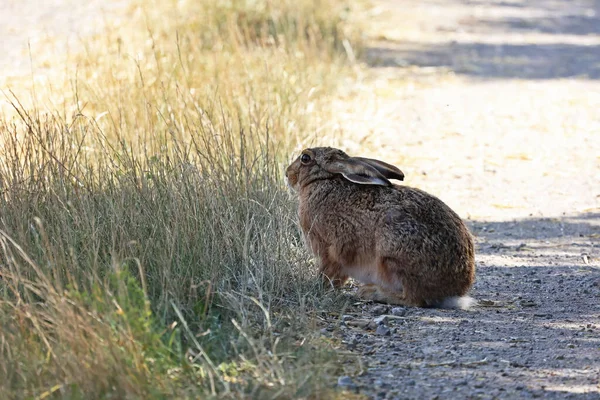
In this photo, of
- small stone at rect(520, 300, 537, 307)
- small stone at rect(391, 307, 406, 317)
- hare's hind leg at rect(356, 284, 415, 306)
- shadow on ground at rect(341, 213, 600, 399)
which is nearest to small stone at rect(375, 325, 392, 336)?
shadow on ground at rect(341, 213, 600, 399)

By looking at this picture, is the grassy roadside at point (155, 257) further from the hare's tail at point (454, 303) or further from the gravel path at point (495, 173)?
the hare's tail at point (454, 303)

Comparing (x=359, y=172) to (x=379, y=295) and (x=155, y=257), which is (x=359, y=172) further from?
(x=155, y=257)

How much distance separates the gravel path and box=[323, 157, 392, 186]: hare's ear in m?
0.66

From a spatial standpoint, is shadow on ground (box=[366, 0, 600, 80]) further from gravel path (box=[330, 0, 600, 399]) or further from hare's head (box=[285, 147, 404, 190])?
hare's head (box=[285, 147, 404, 190])

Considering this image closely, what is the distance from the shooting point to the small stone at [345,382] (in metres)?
4.20

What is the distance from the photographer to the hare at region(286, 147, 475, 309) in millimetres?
5180

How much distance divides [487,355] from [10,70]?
23.3 feet

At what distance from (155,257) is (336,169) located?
115cm

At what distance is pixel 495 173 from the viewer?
339 inches

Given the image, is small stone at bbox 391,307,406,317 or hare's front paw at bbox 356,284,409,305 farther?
hare's front paw at bbox 356,284,409,305

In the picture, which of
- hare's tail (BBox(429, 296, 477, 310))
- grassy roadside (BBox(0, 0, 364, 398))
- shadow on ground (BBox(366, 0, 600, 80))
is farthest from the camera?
shadow on ground (BBox(366, 0, 600, 80))

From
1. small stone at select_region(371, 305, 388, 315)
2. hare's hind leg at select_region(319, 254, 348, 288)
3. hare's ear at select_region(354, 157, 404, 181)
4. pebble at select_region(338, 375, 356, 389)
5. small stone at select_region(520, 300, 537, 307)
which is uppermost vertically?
hare's ear at select_region(354, 157, 404, 181)

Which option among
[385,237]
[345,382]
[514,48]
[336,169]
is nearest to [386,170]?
[336,169]

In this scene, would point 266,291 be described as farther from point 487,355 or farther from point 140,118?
point 140,118
